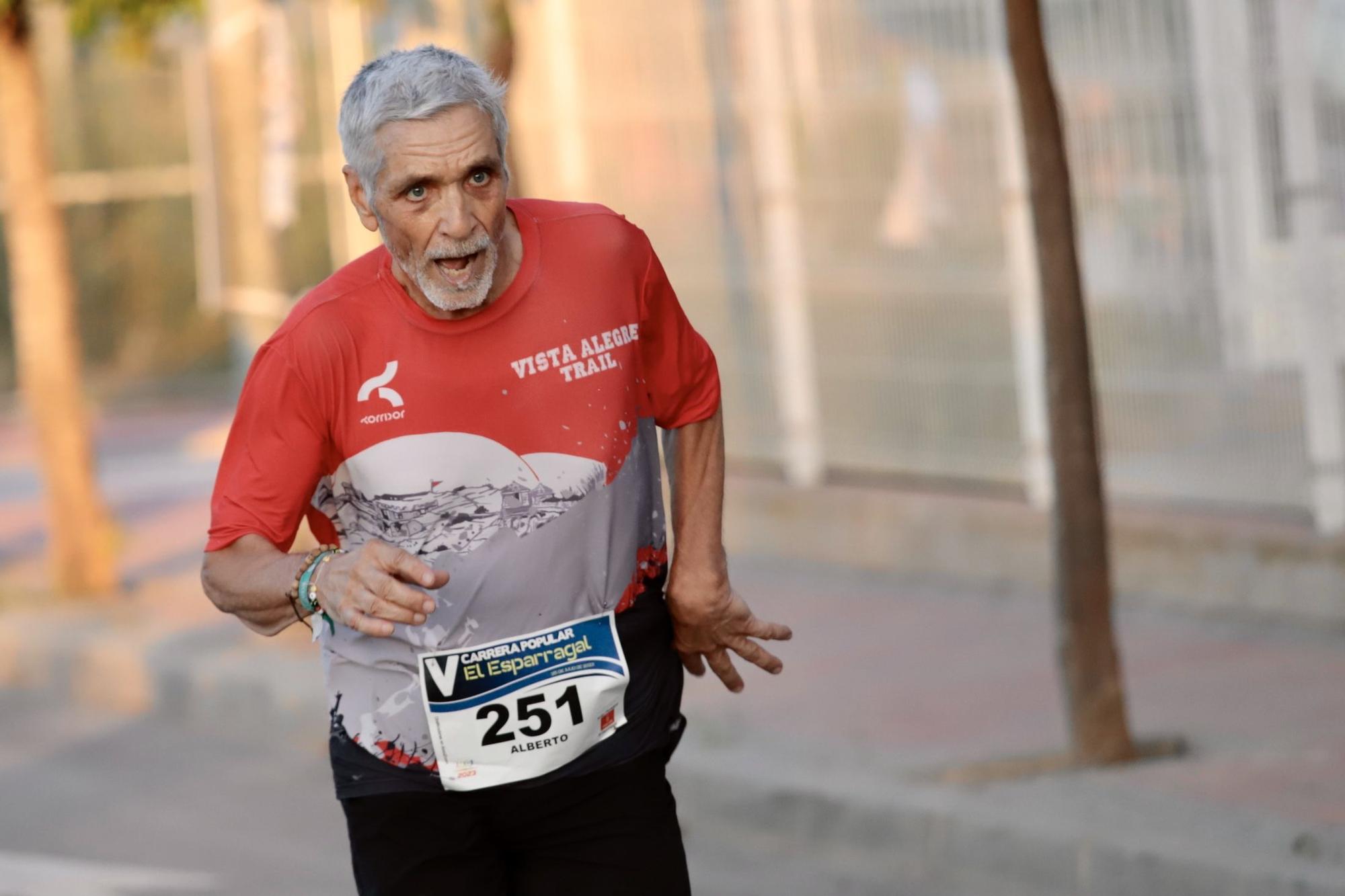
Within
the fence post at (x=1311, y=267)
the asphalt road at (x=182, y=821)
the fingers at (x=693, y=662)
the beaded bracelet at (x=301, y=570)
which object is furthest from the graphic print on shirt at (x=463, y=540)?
the fence post at (x=1311, y=267)

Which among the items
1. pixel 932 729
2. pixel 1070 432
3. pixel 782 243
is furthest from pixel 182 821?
pixel 782 243

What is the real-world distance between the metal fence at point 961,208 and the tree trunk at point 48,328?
2.18 meters

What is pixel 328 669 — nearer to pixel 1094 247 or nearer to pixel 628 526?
pixel 628 526

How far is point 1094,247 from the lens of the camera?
8648mm

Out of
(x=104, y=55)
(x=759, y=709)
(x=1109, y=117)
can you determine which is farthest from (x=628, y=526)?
(x=104, y=55)

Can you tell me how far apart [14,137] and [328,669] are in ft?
24.6

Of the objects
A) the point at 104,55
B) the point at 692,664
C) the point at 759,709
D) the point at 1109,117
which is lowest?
the point at 759,709

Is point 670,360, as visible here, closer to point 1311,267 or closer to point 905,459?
point 1311,267

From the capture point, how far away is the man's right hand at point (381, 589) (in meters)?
2.96

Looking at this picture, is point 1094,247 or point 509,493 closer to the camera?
point 509,493

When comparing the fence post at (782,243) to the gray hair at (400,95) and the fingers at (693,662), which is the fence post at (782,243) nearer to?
the fingers at (693,662)

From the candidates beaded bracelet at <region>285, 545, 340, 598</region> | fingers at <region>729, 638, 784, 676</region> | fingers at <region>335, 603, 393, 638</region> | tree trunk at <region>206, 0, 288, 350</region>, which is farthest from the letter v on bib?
tree trunk at <region>206, 0, 288, 350</region>

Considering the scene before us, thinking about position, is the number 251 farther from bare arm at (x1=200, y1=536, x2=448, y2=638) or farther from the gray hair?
the gray hair

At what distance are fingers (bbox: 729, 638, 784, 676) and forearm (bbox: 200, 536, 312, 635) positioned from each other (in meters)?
0.78
